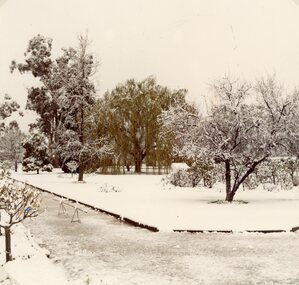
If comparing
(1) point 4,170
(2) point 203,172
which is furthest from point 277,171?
(1) point 4,170

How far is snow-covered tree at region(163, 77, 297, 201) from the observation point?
18859mm

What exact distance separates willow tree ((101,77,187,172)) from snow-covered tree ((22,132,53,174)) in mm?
10186

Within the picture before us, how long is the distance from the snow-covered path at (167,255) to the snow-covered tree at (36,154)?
1657 inches

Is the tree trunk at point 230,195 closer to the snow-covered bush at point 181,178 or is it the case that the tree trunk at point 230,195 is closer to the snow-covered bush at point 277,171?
the snow-covered bush at point 277,171

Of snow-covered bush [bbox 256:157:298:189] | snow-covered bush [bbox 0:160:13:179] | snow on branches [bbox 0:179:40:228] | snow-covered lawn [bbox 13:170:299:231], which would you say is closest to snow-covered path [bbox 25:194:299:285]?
snow-covered lawn [bbox 13:170:299:231]

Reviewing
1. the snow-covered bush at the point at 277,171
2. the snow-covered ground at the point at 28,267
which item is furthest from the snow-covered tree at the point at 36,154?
the snow-covered ground at the point at 28,267

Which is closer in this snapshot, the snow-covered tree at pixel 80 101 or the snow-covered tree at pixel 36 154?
the snow-covered tree at pixel 80 101

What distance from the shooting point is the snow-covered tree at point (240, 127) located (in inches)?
742

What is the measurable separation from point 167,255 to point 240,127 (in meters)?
10.3

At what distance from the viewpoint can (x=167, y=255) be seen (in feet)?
31.4

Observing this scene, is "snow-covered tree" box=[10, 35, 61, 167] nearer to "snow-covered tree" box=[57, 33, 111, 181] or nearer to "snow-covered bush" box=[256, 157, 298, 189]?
"snow-covered tree" box=[57, 33, 111, 181]

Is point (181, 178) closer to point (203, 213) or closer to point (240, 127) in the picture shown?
point (240, 127)

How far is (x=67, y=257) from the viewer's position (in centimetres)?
945

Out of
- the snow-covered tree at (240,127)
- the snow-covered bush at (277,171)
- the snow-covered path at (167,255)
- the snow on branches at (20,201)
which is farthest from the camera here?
the snow-covered bush at (277,171)
